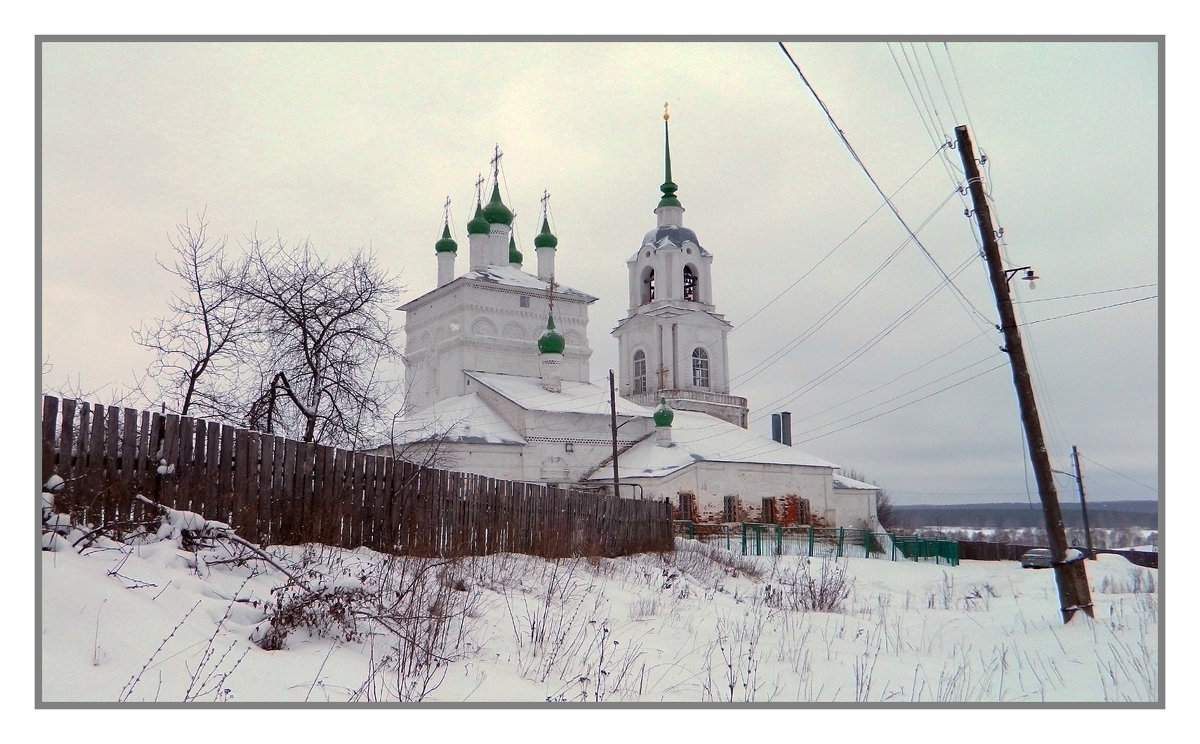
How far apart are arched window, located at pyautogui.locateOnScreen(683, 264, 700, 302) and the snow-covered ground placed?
34174mm

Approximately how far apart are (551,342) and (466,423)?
578 centimetres

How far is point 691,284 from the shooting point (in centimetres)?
4478

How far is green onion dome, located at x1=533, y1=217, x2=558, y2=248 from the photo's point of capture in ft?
141

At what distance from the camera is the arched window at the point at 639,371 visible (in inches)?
1758

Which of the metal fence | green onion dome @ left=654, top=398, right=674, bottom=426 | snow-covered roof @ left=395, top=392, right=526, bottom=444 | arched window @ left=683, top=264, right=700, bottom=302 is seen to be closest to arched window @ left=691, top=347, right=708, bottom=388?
arched window @ left=683, top=264, right=700, bottom=302

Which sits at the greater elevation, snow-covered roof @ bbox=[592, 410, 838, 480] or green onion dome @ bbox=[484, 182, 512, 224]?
green onion dome @ bbox=[484, 182, 512, 224]

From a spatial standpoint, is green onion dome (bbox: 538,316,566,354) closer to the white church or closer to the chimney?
the white church

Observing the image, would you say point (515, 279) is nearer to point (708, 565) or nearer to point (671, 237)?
point (671, 237)

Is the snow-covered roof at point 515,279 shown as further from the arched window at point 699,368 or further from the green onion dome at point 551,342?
the arched window at point 699,368

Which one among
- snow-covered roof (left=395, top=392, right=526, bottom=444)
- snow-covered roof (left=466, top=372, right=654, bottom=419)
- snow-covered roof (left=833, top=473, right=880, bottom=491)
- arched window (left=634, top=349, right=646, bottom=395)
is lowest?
snow-covered roof (left=833, top=473, right=880, bottom=491)

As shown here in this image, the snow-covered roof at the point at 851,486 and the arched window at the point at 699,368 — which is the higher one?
the arched window at the point at 699,368

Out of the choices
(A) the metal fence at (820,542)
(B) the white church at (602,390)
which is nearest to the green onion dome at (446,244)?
(B) the white church at (602,390)

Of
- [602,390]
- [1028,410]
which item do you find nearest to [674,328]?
[602,390]

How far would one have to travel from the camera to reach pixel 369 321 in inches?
593
